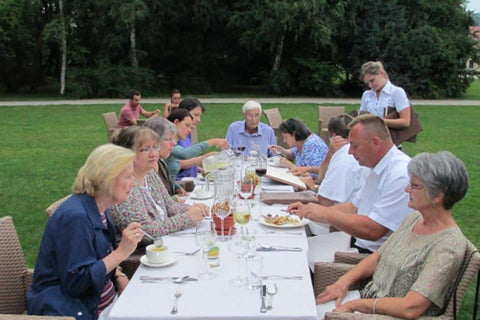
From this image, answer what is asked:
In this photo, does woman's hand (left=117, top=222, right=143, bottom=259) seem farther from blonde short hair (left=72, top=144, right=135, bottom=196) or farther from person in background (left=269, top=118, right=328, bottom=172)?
person in background (left=269, top=118, right=328, bottom=172)

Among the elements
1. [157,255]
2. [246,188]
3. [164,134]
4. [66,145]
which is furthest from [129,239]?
[66,145]

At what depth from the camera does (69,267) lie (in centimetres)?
229

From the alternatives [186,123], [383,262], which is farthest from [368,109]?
[383,262]

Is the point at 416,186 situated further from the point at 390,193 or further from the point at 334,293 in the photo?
the point at 334,293

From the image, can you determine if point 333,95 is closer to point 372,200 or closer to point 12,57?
point 12,57

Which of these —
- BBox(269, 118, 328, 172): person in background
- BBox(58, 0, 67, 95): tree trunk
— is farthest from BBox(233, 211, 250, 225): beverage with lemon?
BBox(58, 0, 67, 95): tree trunk

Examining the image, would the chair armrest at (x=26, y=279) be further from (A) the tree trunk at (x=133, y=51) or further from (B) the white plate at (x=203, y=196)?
(A) the tree trunk at (x=133, y=51)

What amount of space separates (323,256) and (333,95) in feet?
71.0

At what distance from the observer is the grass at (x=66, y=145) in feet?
20.1

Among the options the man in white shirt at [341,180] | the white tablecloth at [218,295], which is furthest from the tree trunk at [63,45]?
the white tablecloth at [218,295]

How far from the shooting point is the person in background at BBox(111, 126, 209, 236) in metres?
2.95

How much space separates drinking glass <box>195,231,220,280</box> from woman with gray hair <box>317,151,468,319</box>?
63cm

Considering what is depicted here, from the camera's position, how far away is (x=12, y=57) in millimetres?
25812

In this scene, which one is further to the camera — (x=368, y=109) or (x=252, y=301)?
(x=368, y=109)
